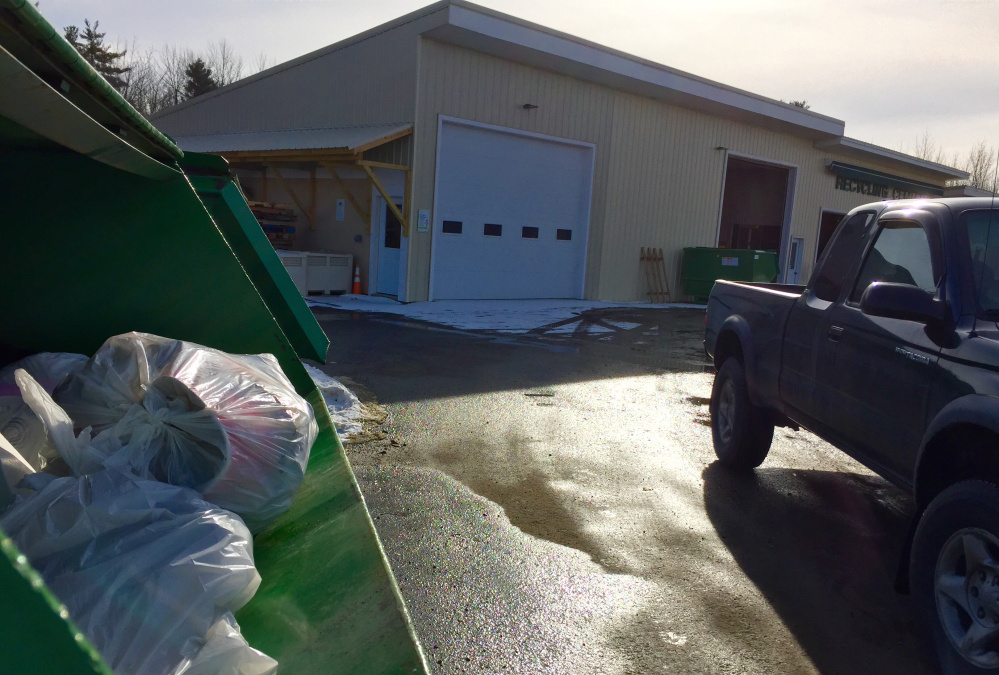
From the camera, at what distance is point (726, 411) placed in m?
5.73

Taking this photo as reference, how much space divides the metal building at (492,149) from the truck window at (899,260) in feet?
38.0

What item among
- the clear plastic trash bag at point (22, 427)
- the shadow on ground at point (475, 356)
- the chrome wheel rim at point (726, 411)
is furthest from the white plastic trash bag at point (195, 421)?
the shadow on ground at point (475, 356)

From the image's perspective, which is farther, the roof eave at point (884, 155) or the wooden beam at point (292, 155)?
the roof eave at point (884, 155)

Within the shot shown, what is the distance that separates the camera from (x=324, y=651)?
2.16 m

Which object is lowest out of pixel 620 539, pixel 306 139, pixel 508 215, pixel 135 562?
pixel 620 539

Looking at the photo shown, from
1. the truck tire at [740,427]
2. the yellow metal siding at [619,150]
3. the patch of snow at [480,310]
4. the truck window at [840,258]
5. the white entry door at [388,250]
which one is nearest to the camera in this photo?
the truck window at [840,258]

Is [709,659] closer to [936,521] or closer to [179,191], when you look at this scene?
[936,521]

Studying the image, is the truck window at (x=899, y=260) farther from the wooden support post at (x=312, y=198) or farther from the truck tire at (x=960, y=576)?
the wooden support post at (x=312, y=198)

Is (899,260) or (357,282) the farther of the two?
(357,282)

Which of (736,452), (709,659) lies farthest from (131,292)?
(736,452)

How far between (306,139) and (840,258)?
1486cm

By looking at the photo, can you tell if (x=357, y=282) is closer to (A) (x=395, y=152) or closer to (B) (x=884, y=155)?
(A) (x=395, y=152)


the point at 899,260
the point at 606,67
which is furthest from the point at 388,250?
the point at 899,260

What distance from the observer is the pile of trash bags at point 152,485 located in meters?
1.75
